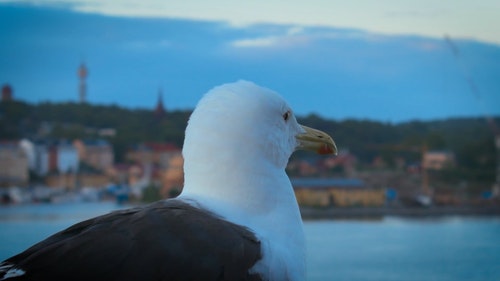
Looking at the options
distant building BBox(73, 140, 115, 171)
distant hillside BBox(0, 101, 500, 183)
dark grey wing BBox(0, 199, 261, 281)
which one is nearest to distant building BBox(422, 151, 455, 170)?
distant hillside BBox(0, 101, 500, 183)

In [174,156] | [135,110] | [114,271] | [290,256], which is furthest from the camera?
[135,110]

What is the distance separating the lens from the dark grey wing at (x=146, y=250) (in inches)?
60.1

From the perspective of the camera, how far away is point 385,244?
993 cm

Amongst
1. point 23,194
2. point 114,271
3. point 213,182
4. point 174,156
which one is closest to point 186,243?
point 114,271

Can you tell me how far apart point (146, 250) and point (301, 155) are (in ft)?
A: 32.5

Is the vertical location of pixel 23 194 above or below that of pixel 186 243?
below

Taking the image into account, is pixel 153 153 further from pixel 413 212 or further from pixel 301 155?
pixel 413 212

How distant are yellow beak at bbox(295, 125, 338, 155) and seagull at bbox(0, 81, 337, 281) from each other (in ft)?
0.19

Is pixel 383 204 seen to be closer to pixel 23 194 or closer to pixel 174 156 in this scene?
pixel 174 156

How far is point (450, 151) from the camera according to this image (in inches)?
556

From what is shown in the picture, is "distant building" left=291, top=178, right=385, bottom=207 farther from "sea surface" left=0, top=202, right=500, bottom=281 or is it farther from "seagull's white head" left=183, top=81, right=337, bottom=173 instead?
"seagull's white head" left=183, top=81, right=337, bottom=173

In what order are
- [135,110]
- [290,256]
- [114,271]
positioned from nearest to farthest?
[114,271]
[290,256]
[135,110]

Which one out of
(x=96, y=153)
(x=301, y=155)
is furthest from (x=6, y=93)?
(x=301, y=155)

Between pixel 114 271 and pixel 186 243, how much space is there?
17cm
